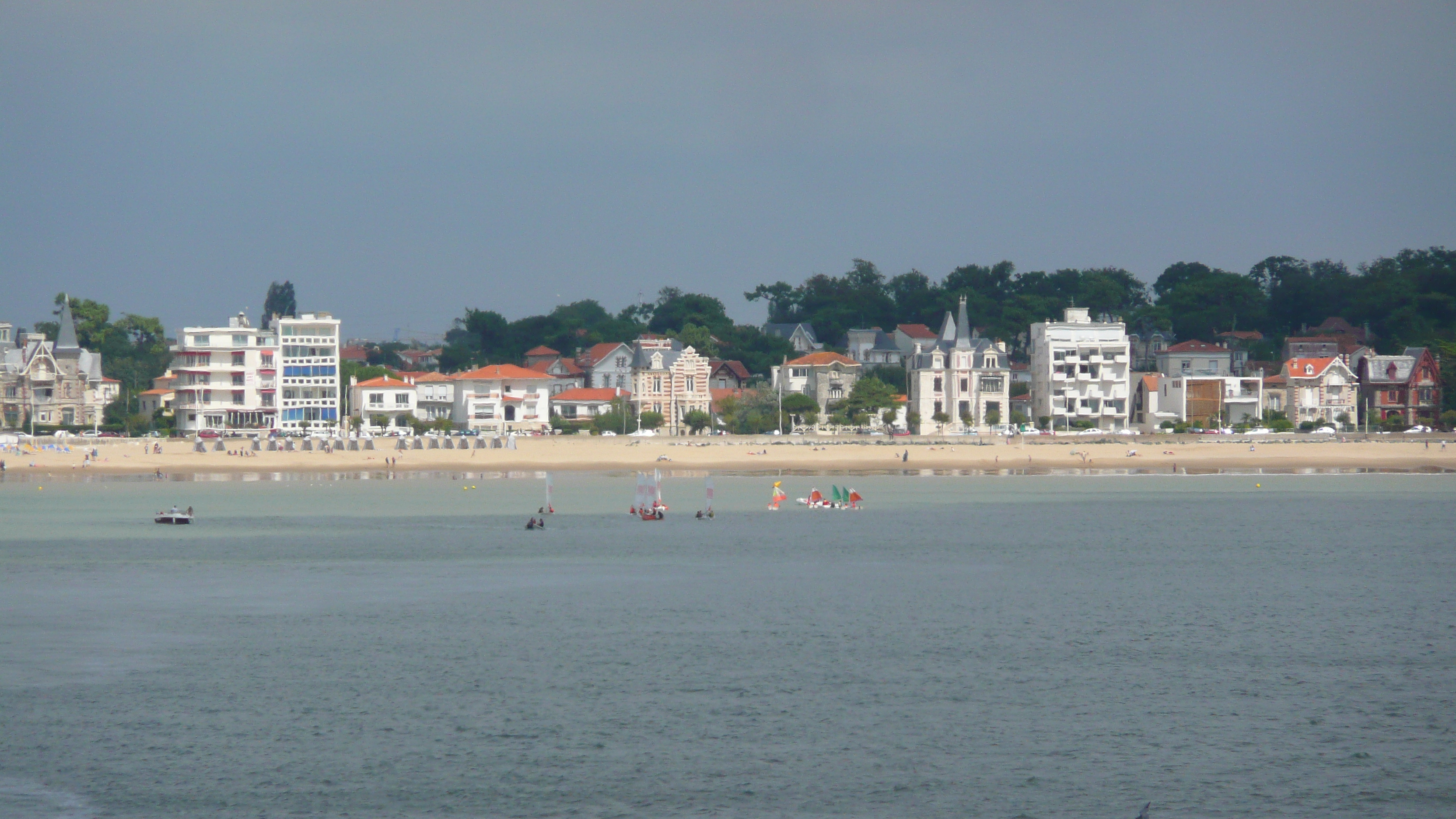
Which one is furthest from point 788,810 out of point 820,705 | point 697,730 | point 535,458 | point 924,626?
point 535,458

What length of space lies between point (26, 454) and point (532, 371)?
38191 millimetres

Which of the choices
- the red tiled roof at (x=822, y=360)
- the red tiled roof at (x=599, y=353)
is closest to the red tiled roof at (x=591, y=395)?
the red tiled roof at (x=599, y=353)

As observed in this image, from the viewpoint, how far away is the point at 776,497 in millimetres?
56594

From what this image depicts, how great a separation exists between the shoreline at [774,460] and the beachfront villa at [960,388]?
16.2m

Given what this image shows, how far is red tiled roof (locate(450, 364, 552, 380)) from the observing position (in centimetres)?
10475

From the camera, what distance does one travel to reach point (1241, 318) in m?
133

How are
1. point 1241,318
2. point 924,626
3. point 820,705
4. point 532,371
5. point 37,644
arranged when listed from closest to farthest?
point 820,705 → point 37,644 → point 924,626 → point 532,371 → point 1241,318

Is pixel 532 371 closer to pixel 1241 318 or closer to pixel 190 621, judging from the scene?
pixel 1241 318

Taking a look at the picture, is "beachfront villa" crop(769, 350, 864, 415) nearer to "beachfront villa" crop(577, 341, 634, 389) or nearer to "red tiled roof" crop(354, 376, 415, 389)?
"beachfront villa" crop(577, 341, 634, 389)

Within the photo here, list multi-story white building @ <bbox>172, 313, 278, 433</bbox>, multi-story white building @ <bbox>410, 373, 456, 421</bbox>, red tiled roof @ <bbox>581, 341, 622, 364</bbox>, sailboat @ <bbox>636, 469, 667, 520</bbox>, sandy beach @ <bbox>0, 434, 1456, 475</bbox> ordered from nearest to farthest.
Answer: sailboat @ <bbox>636, 469, 667, 520</bbox>, sandy beach @ <bbox>0, 434, 1456, 475</bbox>, multi-story white building @ <bbox>172, 313, 278, 433</bbox>, multi-story white building @ <bbox>410, 373, 456, 421</bbox>, red tiled roof @ <bbox>581, 341, 622, 364</bbox>

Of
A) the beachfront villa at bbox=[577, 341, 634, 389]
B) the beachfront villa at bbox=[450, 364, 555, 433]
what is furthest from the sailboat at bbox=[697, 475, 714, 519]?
the beachfront villa at bbox=[577, 341, 634, 389]

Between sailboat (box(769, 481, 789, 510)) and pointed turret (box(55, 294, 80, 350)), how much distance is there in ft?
218

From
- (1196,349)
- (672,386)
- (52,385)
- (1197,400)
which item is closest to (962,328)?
(1196,349)

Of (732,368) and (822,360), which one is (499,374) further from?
(822,360)
